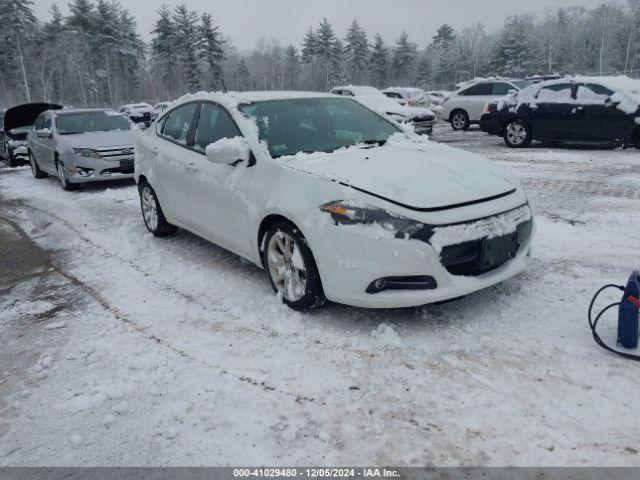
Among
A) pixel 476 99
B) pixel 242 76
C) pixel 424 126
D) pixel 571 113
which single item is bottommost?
pixel 424 126

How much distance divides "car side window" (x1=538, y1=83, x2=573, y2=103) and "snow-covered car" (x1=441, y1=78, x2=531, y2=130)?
15.8 ft

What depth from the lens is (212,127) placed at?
16.3 ft

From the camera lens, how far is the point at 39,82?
64.9 meters

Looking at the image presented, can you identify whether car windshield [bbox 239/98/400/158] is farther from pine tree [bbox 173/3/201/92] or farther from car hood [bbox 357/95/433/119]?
pine tree [bbox 173/3/201/92]

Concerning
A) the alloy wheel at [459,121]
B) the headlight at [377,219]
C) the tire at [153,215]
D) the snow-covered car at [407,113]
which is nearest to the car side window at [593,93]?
the snow-covered car at [407,113]

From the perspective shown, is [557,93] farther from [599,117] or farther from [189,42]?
[189,42]

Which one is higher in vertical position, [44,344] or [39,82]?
[39,82]

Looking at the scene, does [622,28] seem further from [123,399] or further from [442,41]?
[123,399]

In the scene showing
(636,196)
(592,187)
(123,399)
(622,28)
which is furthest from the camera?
(622,28)

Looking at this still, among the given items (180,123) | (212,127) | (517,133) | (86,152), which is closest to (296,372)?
(212,127)

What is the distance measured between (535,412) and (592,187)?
21.4ft

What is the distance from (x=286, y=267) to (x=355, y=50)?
256ft

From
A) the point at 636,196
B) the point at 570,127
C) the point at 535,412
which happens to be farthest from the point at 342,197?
the point at 570,127

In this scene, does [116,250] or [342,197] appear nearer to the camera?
[342,197]
